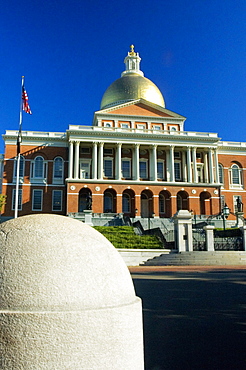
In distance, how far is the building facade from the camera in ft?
159

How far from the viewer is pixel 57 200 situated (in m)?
50.7

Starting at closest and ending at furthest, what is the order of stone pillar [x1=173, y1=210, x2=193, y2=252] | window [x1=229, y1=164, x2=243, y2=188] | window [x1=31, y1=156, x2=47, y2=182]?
stone pillar [x1=173, y1=210, x2=193, y2=252] < window [x1=31, y1=156, x2=47, y2=182] < window [x1=229, y1=164, x2=243, y2=188]

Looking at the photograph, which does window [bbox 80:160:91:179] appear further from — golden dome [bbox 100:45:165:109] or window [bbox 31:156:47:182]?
golden dome [bbox 100:45:165:109]

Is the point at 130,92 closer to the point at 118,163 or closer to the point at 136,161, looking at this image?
the point at 136,161

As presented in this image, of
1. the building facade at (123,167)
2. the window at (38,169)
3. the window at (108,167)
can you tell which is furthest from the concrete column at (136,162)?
the window at (38,169)

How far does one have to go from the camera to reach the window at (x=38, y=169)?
167ft

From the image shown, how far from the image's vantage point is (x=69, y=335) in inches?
94.8

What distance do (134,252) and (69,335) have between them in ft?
67.3

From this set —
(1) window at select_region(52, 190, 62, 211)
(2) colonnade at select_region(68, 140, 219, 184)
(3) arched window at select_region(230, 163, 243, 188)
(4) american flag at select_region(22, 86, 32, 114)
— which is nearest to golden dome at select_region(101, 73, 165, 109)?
(2) colonnade at select_region(68, 140, 219, 184)

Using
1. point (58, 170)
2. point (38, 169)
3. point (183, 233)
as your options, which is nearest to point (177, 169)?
point (58, 170)

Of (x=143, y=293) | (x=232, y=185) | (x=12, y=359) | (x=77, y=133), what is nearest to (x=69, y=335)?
(x=12, y=359)

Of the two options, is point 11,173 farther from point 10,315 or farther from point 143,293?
point 10,315

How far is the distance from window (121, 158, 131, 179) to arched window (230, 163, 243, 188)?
17175 mm

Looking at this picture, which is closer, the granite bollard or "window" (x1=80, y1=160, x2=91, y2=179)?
the granite bollard
